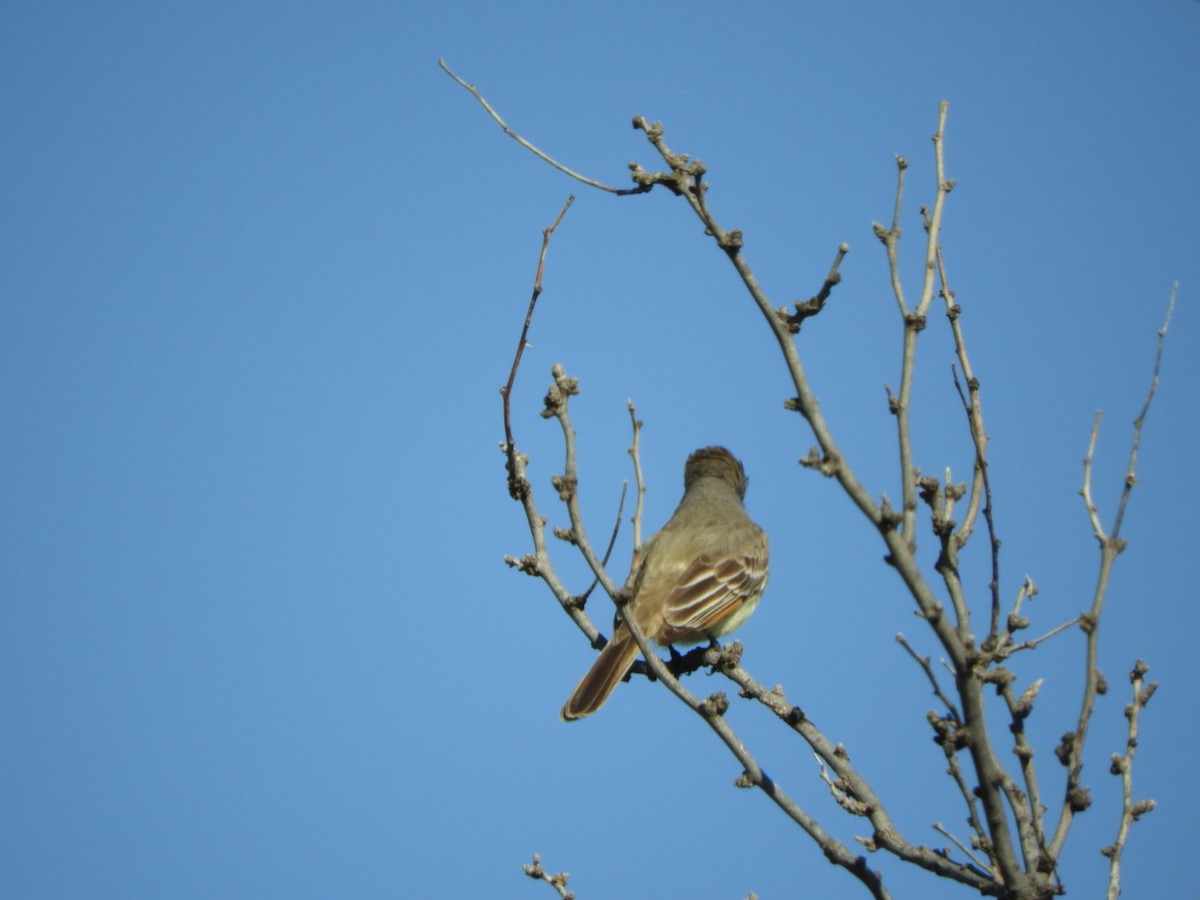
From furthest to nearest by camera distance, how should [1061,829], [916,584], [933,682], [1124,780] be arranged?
1. [1124,780]
2. [1061,829]
3. [933,682]
4. [916,584]

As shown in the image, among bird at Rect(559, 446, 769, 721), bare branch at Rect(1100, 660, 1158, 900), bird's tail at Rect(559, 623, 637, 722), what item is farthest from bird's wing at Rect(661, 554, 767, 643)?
bare branch at Rect(1100, 660, 1158, 900)

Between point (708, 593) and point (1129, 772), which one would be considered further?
point (708, 593)

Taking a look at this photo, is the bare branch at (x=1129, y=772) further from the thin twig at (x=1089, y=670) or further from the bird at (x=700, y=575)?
the bird at (x=700, y=575)

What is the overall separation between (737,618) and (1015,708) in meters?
4.69

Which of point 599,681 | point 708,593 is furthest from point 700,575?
point 599,681

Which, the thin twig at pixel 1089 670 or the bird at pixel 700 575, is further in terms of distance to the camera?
the bird at pixel 700 575

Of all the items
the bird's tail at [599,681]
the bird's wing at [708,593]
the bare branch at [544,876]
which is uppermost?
the bird's wing at [708,593]

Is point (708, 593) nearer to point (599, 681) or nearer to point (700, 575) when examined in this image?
point (700, 575)

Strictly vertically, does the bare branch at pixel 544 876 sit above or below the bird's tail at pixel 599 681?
below

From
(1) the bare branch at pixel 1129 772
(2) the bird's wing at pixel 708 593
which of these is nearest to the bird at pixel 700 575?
(2) the bird's wing at pixel 708 593

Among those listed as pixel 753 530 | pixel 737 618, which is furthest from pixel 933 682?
pixel 753 530

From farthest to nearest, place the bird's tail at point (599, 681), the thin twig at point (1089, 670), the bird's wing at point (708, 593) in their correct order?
the bird's wing at point (708, 593) < the bird's tail at point (599, 681) < the thin twig at point (1089, 670)

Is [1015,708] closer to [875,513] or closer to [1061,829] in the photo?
[1061,829]

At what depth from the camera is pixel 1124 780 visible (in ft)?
15.5
